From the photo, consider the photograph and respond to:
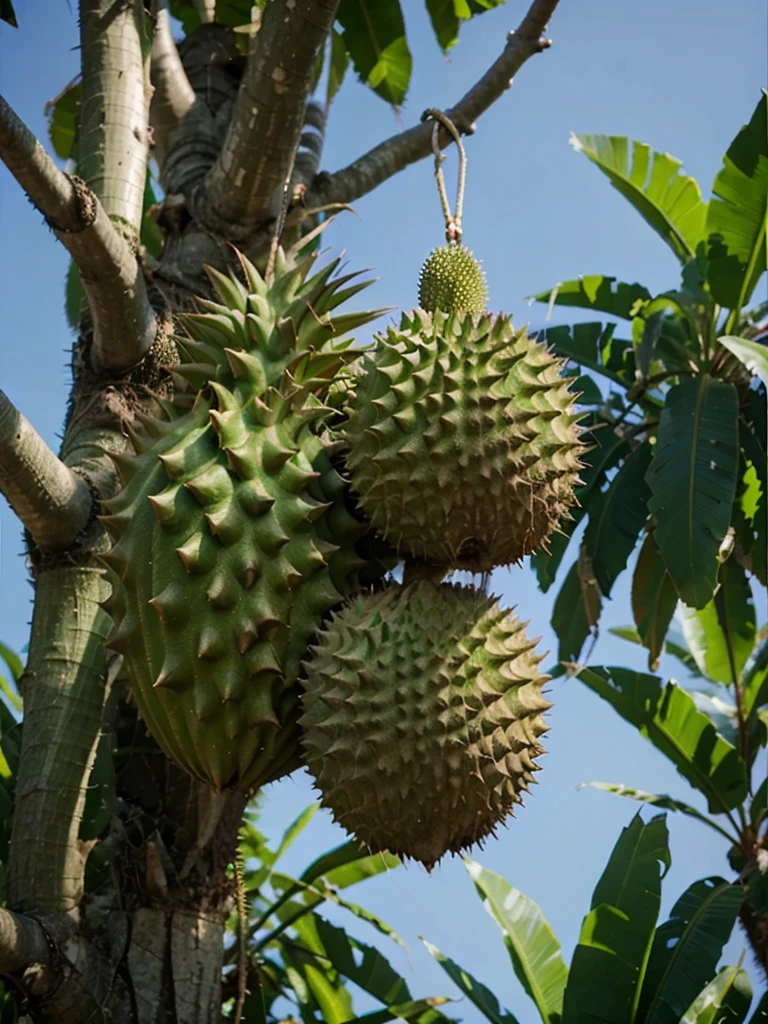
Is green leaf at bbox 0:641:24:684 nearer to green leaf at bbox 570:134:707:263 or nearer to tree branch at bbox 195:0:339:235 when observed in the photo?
tree branch at bbox 195:0:339:235

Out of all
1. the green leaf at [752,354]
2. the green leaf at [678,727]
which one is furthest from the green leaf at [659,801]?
the green leaf at [752,354]

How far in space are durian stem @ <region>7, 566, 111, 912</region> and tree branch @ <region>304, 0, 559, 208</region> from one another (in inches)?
68.3

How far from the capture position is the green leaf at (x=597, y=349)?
5.97 metres

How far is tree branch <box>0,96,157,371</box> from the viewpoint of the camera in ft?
7.38

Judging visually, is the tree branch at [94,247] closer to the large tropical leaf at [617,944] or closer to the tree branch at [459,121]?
the tree branch at [459,121]

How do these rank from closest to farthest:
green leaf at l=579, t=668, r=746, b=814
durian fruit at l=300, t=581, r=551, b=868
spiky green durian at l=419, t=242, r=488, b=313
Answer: durian fruit at l=300, t=581, r=551, b=868, spiky green durian at l=419, t=242, r=488, b=313, green leaf at l=579, t=668, r=746, b=814

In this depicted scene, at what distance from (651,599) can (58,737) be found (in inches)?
150

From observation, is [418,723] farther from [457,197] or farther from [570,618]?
[570,618]

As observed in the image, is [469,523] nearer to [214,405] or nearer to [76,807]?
[214,405]

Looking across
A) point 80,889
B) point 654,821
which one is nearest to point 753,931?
point 654,821

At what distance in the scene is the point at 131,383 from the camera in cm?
277

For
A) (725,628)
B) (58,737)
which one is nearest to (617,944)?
(725,628)

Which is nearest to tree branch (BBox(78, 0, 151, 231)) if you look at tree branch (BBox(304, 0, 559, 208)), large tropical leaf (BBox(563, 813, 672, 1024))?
tree branch (BBox(304, 0, 559, 208))

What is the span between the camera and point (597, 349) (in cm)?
602
